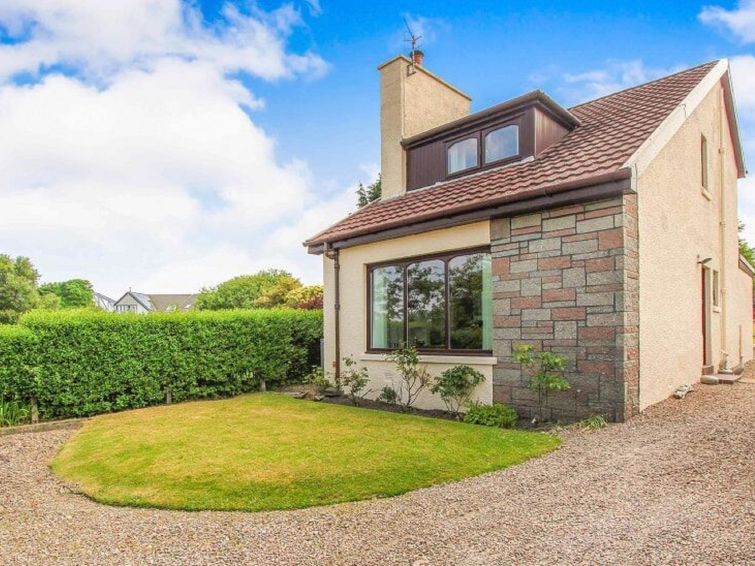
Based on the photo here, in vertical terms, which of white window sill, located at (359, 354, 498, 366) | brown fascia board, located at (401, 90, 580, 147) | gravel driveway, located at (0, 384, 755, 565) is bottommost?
gravel driveway, located at (0, 384, 755, 565)

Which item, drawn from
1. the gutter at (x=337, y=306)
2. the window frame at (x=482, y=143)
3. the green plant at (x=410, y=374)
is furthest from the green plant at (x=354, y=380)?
the window frame at (x=482, y=143)

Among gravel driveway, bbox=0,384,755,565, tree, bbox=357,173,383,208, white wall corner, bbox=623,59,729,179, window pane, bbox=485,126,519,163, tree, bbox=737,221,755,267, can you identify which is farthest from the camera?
tree, bbox=357,173,383,208

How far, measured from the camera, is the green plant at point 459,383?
27.9 ft

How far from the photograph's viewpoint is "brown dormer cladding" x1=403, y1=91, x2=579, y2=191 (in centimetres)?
977

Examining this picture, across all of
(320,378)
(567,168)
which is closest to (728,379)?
(567,168)

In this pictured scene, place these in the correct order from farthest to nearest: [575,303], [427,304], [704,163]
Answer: [704,163], [427,304], [575,303]

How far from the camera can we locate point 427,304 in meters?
9.64

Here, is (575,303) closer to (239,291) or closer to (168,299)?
(239,291)

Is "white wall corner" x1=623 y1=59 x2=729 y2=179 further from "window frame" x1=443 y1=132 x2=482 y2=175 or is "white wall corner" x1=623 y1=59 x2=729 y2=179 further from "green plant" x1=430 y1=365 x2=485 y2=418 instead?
"green plant" x1=430 y1=365 x2=485 y2=418

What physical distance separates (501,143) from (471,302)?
12.6 feet

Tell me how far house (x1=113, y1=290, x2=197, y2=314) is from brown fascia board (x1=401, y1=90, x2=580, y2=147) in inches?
2032

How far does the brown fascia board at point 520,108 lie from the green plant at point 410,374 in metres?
5.28

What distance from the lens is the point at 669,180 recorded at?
8734 millimetres

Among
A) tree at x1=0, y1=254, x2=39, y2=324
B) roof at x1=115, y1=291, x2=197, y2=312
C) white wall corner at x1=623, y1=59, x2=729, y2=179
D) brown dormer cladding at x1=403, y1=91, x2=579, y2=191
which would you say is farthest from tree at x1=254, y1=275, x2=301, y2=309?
roof at x1=115, y1=291, x2=197, y2=312
